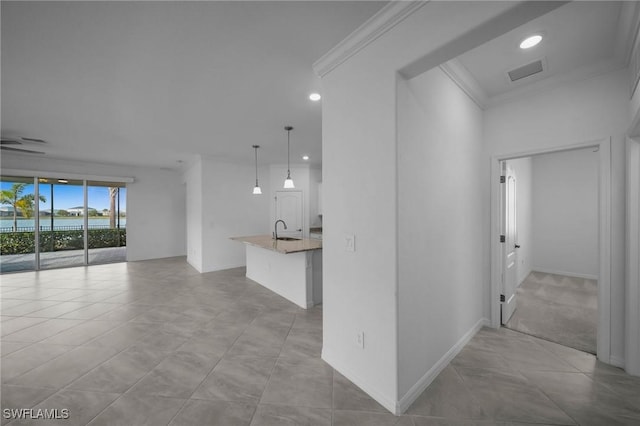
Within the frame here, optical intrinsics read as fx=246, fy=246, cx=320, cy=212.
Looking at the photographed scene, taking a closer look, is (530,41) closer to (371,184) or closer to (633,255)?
(371,184)

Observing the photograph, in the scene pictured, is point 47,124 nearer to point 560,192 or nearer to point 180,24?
point 180,24

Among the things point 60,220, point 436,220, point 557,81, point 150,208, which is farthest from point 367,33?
point 60,220

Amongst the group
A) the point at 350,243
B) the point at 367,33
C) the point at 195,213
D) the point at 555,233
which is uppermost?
the point at 367,33

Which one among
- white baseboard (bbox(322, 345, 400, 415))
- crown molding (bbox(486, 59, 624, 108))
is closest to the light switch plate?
white baseboard (bbox(322, 345, 400, 415))

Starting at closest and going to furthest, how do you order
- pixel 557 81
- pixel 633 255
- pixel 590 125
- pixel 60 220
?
pixel 633 255 < pixel 590 125 < pixel 557 81 < pixel 60 220

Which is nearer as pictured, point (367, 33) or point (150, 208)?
point (367, 33)

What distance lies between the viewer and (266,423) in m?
1.69

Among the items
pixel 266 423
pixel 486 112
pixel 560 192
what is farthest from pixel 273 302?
pixel 560 192

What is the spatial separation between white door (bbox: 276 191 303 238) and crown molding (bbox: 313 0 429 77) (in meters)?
5.06

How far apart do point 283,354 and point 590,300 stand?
193 inches

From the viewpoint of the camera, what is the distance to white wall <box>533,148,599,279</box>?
17.1ft

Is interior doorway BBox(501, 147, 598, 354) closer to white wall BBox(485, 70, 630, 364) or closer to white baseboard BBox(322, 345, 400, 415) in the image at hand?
white wall BBox(485, 70, 630, 364)

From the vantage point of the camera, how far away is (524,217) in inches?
201

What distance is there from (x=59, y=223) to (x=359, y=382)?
8.46 meters
